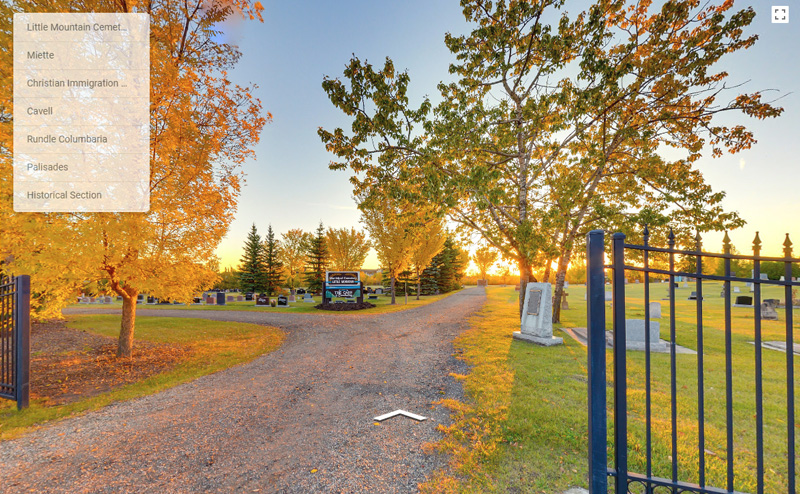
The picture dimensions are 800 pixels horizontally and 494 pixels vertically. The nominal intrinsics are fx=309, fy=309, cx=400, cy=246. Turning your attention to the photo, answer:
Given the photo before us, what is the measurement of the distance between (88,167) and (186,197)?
5.99 ft

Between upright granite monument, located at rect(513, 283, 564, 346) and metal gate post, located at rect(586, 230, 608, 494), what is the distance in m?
6.98

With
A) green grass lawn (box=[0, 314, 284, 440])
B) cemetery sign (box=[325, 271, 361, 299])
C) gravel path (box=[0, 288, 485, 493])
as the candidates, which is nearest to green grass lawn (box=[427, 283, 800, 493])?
gravel path (box=[0, 288, 485, 493])

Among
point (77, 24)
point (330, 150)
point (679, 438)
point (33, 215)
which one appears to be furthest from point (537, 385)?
point (77, 24)

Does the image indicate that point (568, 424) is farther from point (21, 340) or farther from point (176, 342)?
point (176, 342)

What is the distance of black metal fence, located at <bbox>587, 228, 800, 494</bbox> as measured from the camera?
2.43 m

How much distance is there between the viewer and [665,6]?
796cm

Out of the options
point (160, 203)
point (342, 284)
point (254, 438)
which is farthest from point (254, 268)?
point (254, 438)

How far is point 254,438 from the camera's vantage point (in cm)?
411

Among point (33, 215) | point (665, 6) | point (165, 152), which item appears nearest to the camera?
point (33, 215)

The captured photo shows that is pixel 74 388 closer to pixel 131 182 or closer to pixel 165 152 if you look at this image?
pixel 131 182

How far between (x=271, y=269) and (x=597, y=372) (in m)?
33.6
